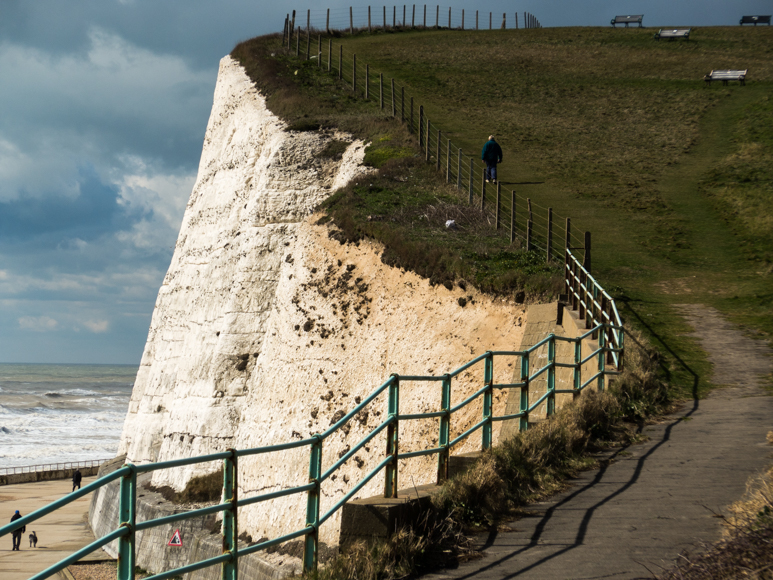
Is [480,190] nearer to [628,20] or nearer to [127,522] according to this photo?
[127,522]

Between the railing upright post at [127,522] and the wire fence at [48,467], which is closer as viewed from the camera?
the railing upright post at [127,522]

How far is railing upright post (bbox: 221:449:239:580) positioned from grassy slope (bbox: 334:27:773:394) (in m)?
9.31

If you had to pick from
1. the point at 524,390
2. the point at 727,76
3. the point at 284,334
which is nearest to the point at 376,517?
the point at 524,390

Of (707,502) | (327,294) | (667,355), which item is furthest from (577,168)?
(707,502)

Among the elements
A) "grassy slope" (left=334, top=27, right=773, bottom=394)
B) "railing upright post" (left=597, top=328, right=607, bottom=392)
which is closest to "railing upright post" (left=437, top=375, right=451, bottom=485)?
"railing upright post" (left=597, top=328, right=607, bottom=392)

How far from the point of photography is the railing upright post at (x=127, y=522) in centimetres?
393

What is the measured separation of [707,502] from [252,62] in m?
36.0

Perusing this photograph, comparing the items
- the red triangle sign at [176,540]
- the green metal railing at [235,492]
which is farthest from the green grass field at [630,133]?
the red triangle sign at [176,540]

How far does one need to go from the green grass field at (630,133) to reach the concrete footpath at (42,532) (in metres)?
19.6

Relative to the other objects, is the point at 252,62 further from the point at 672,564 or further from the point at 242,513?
the point at 672,564

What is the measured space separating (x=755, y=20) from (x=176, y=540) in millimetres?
67561

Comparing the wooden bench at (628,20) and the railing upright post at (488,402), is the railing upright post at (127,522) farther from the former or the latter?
the wooden bench at (628,20)

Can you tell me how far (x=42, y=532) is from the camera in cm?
3212

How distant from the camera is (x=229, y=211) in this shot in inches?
1125
